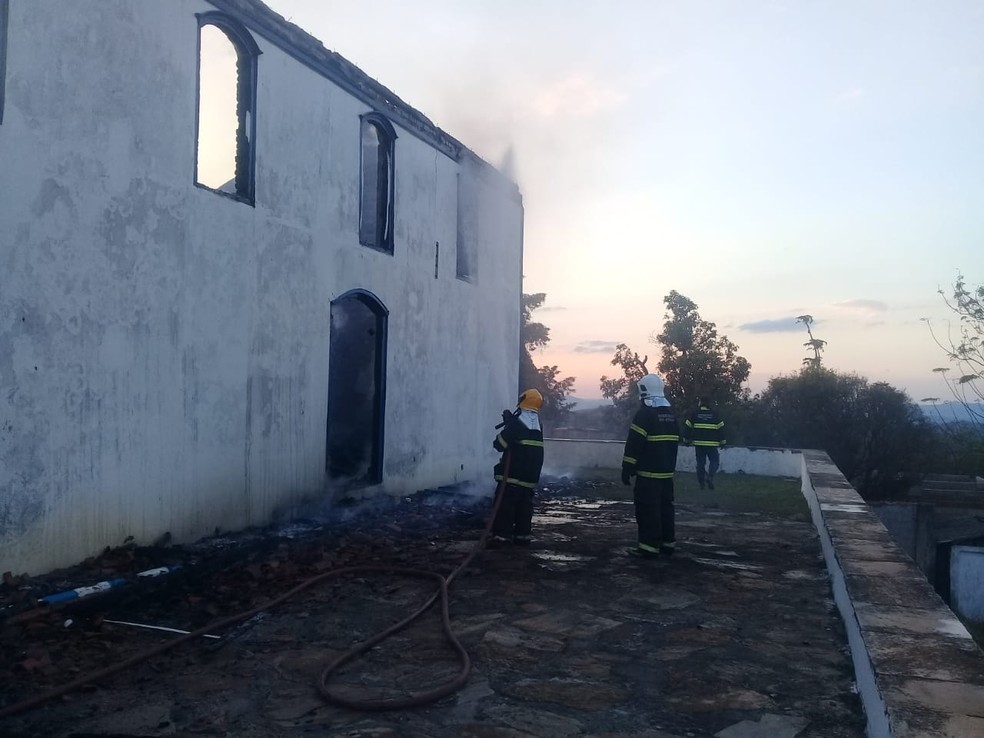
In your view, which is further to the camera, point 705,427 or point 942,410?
point 942,410

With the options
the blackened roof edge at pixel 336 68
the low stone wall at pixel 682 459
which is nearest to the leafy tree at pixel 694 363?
the low stone wall at pixel 682 459

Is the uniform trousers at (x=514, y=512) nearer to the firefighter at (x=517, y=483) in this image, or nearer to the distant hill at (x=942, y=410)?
the firefighter at (x=517, y=483)

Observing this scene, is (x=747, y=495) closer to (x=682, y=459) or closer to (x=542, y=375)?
(x=682, y=459)

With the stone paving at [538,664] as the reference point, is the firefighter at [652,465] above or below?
above

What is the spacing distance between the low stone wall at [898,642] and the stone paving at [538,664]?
36cm

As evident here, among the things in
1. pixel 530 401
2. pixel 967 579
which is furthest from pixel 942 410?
pixel 530 401

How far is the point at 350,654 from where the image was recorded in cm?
525

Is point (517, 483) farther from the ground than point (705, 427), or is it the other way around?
point (705, 427)

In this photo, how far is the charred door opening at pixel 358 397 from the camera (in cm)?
1209

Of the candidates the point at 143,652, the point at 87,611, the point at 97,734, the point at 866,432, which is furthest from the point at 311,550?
the point at 866,432

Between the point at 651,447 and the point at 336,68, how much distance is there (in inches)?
255

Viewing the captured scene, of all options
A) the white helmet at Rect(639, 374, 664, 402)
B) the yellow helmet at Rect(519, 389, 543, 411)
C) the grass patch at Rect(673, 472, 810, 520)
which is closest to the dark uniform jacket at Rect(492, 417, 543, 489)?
the yellow helmet at Rect(519, 389, 543, 411)

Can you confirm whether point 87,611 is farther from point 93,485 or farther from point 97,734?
point 97,734

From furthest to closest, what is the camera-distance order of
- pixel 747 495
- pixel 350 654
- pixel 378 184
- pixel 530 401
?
pixel 747 495 → pixel 378 184 → pixel 530 401 → pixel 350 654
